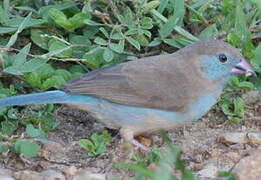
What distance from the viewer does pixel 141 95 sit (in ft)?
18.2

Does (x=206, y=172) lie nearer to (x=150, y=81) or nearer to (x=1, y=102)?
(x=150, y=81)

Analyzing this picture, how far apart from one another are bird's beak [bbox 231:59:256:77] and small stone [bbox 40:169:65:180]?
1.52 m

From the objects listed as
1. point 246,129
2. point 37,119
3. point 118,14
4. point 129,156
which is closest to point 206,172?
point 129,156

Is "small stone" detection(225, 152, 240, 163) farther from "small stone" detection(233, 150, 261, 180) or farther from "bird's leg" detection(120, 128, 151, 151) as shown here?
"small stone" detection(233, 150, 261, 180)

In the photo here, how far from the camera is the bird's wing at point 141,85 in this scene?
552 centimetres

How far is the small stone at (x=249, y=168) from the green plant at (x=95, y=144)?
1.12 meters

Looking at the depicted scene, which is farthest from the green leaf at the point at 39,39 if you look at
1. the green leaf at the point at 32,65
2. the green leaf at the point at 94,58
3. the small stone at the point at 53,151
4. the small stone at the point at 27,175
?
the small stone at the point at 27,175

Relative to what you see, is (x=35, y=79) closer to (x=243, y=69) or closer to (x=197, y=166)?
(x=197, y=166)

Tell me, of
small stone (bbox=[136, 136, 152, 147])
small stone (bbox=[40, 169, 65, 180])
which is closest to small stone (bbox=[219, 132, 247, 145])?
small stone (bbox=[136, 136, 152, 147])

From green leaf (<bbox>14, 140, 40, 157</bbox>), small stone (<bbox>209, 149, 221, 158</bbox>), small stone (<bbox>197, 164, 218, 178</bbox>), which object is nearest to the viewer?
small stone (<bbox>197, 164, 218, 178</bbox>)

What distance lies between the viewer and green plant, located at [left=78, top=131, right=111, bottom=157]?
5.35 m

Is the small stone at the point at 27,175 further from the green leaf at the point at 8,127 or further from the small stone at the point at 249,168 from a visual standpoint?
the small stone at the point at 249,168

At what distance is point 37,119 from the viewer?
224 inches

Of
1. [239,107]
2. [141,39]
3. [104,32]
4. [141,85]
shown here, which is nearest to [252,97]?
[239,107]
